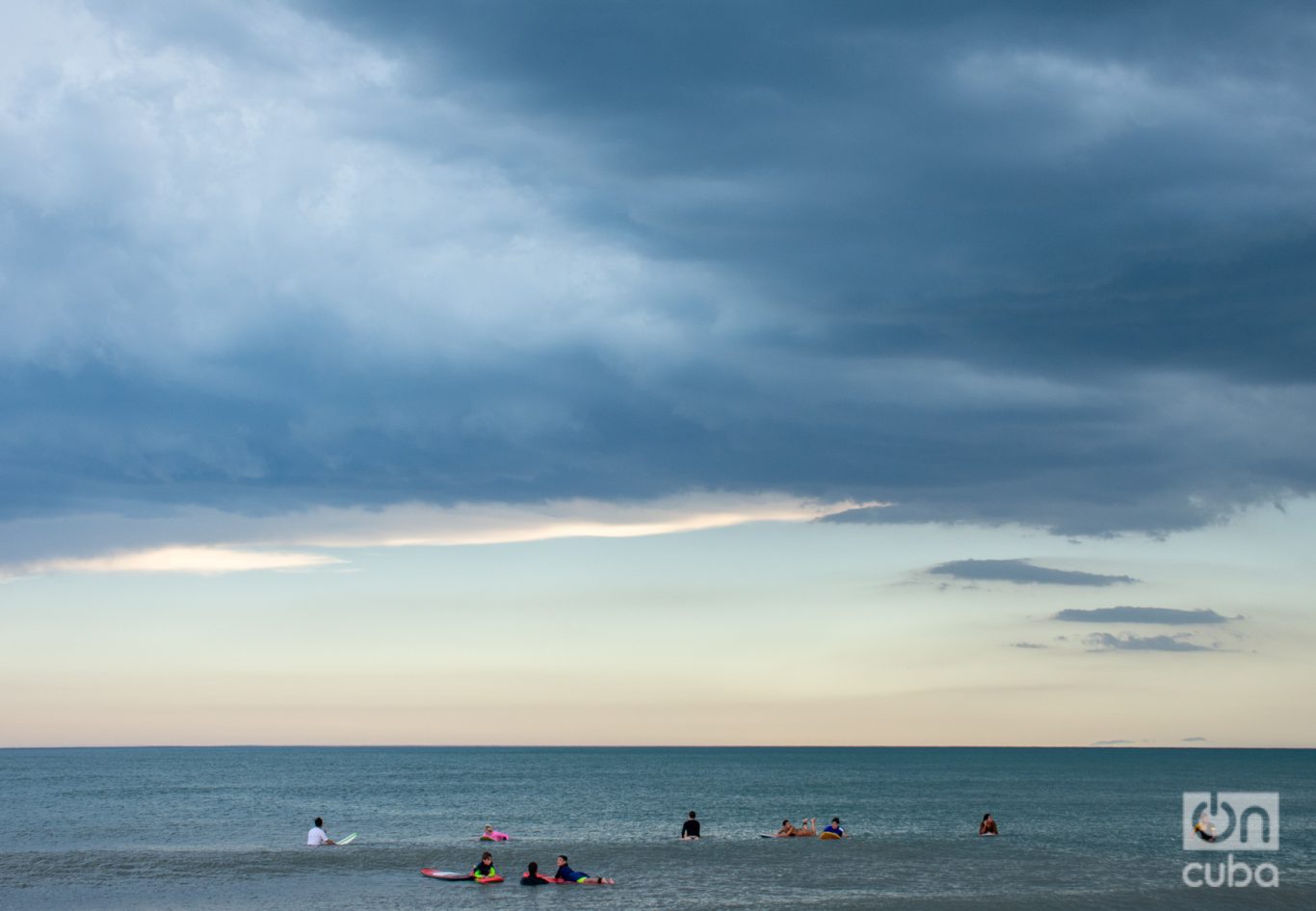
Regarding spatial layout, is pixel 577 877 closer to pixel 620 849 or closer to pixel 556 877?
pixel 556 877

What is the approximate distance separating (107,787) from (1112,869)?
4784 inches

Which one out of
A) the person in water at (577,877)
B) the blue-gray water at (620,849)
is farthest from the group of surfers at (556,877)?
the blue-gray water at (620,849)

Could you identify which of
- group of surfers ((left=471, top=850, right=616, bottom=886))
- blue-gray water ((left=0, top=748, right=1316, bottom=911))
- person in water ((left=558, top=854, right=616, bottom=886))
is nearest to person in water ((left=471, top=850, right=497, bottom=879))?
group of surfers ((left=471, top=850, right=616, bottom=886))

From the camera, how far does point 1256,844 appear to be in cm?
7156

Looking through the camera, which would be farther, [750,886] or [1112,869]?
[1112,869]

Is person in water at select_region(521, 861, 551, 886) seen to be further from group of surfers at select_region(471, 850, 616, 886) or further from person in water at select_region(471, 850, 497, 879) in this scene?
person in water at select_region(471, 850, 497, 879)

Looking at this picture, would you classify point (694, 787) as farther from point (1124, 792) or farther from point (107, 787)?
point (107, 787)

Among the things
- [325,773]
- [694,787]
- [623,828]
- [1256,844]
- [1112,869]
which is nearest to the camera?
[1112,869]

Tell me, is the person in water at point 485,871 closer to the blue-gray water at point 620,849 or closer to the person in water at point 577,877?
the blue-gray water at point 620,849

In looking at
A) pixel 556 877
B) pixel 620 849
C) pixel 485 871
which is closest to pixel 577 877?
pixel 556 877

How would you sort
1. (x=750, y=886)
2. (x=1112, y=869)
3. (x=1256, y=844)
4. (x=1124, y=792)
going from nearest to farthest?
(x=750, y=886) → (x=1112, y=869) → (x=1256, y=844) → (x=1124, y=792)

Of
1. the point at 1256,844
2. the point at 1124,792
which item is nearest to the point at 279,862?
the point at 1256,844

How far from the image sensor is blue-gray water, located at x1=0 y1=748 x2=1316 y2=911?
50.5m

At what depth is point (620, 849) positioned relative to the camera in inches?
2685
